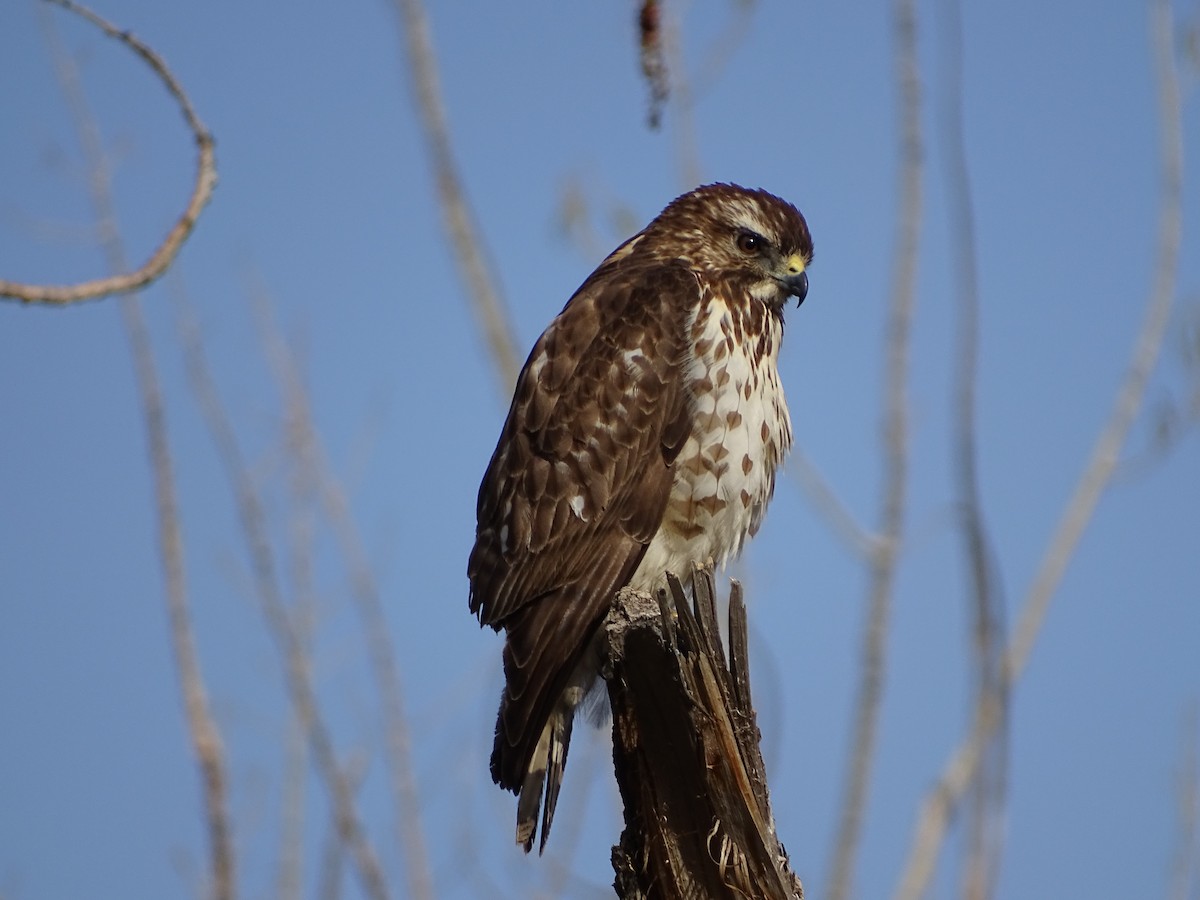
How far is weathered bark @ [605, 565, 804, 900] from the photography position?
301 cm

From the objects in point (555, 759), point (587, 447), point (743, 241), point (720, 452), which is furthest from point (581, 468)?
point (743, 241)

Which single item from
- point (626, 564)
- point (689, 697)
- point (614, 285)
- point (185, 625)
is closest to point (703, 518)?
point (626, 564)

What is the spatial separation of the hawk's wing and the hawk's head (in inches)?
15.3

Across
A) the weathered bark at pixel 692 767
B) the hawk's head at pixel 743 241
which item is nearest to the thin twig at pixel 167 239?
the weathered bark at pixel 692 767

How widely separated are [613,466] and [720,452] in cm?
34

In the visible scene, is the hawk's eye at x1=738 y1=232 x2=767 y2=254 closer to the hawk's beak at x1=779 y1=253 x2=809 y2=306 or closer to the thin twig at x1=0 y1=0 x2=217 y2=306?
the hawk's beak at x1=779 y1=253 x2=809 y2=306

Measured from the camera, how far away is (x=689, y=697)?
3205 millimetres

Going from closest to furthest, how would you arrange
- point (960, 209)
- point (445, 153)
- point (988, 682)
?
point (988, 682) < point (960, 209) < point (445, 153)

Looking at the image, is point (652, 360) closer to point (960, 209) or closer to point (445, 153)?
point (445, 153)

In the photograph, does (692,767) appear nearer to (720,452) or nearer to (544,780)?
(544,780)

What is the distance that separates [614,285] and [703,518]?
2.87 feet

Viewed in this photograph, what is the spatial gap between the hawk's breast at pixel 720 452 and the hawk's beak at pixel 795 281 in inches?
16.7

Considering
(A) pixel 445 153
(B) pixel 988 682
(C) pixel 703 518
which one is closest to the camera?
(B) pixel 988 682

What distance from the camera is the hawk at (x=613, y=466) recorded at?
426cm
